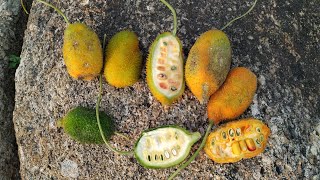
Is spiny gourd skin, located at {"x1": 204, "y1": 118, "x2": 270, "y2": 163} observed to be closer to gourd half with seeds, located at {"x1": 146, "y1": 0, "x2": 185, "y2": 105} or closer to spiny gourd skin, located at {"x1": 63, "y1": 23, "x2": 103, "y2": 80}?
gourd half with seeds, located at {"x1": 146, "y1": 0, "x2": 185, "y2": 105}

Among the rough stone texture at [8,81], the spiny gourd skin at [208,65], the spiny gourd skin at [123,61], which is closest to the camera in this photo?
the spiny gourd skin at [208,65]

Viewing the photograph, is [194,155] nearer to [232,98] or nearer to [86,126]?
[232,98]

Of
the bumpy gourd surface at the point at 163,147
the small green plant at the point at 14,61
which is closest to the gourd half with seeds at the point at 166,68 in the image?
the bumpy gourd surface at the point at 163,147

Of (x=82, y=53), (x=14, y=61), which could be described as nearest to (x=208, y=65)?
(x=82, y=53)

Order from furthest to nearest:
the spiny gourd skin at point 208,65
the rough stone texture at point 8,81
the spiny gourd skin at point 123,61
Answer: the rough stone texture at point 8,81 < the spiny gourd skin at point 123,61 < the spiny gourd skin at point 208,65

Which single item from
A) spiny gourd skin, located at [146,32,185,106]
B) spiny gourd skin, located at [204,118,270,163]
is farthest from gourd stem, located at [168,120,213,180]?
spiny gourd skin, located at [146,32,185,106]

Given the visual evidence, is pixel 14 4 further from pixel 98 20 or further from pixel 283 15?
pixel 283 15

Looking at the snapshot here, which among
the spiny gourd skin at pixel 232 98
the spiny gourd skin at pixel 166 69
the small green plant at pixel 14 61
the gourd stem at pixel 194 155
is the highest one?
the spiny gourd skin at pixel 166 69

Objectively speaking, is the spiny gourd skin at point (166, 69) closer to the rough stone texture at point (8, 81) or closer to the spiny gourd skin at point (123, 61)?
the spiny gourd skin at point (123, 61)
